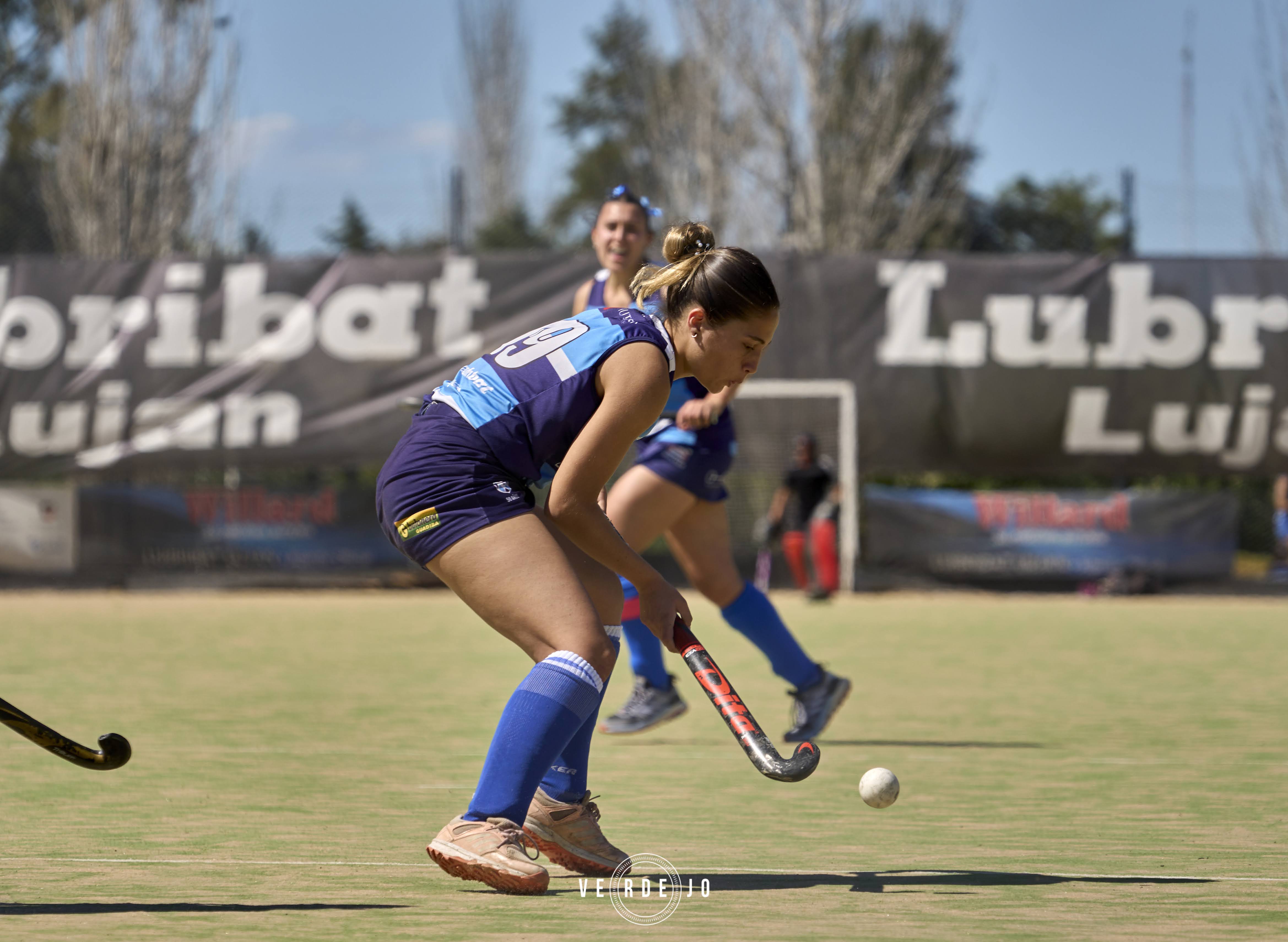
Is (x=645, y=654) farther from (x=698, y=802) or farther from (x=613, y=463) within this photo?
(x=613, y=463)

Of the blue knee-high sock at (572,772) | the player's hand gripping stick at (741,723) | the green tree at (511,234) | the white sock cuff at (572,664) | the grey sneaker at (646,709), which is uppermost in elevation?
the green tree at (511,234)

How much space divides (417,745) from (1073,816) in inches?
98.6

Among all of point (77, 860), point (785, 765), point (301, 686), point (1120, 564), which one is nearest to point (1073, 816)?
point (785, 765)

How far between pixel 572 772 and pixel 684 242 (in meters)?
1.23

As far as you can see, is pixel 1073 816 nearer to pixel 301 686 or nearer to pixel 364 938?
pixel 364 938

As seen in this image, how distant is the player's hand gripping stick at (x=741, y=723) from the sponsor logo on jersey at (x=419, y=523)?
1.84ft

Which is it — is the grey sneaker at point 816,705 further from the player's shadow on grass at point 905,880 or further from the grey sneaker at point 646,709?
the player's shadow on grass at point 905,880

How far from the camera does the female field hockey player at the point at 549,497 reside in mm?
3369

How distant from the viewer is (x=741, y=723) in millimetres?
3512

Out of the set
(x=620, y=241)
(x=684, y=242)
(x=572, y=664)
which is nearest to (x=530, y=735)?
(x=572, y=664)

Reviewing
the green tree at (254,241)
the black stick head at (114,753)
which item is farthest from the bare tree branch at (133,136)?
the black stick head at (114,753)

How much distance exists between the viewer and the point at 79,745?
3604 millimetres

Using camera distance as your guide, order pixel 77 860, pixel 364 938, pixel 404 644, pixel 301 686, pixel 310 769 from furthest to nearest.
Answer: pixel 404 644 → pixel 301 686 → pixel 310 769 → pixel 77 860 → pixel 364 938

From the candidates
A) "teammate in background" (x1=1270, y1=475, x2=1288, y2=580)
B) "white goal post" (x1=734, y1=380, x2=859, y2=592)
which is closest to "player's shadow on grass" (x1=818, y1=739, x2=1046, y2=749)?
"white goal post" (x1=734, y1=380, x2=859, y2=592)
